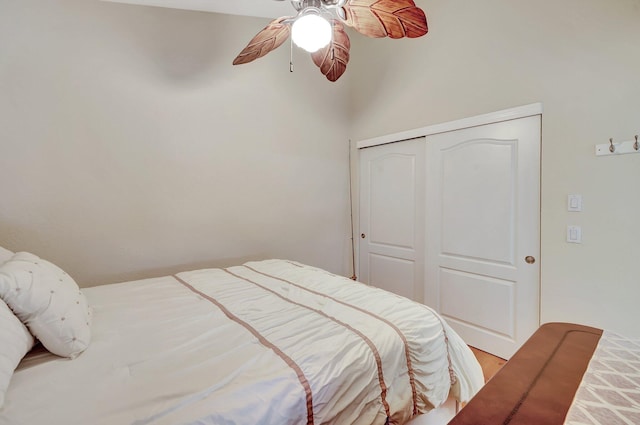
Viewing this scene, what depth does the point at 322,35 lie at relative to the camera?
1.44m

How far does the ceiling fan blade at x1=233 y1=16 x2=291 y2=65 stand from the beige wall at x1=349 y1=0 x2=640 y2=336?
1.61m

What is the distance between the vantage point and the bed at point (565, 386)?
581mm

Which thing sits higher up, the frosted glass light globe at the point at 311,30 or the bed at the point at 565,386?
the frosted glass light globe at the point at 311,30

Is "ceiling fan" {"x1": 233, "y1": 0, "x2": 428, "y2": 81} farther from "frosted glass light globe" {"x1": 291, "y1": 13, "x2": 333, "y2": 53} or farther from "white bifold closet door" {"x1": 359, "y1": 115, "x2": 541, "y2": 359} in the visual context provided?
"white bifold closet door" {"x1": 359, "y1": 115, "x2": 541, "y2": 359}

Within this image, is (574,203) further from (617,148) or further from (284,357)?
(284,357)

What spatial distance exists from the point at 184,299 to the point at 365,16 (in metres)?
1.75

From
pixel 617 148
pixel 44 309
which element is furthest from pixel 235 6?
pixel 617 148

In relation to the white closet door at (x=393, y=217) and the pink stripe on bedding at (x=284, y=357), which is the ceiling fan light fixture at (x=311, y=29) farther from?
the white closet door at (x=393, y=217)

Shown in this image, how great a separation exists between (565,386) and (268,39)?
77.2 inches

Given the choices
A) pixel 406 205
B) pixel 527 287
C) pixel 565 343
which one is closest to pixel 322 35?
pixel 565 343

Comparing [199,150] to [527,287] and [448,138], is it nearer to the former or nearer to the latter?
[448,138]

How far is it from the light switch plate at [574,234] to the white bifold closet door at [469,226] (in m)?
0.18

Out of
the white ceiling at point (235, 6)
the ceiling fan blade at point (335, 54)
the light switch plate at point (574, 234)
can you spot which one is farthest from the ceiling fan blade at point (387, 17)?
the light switch plate at point (574, 234)

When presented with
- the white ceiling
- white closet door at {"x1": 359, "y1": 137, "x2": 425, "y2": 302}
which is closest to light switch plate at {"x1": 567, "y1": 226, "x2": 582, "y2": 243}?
white closet door at {"x1": 359, "y1": 137, "x2": 425, "y2": 302}
